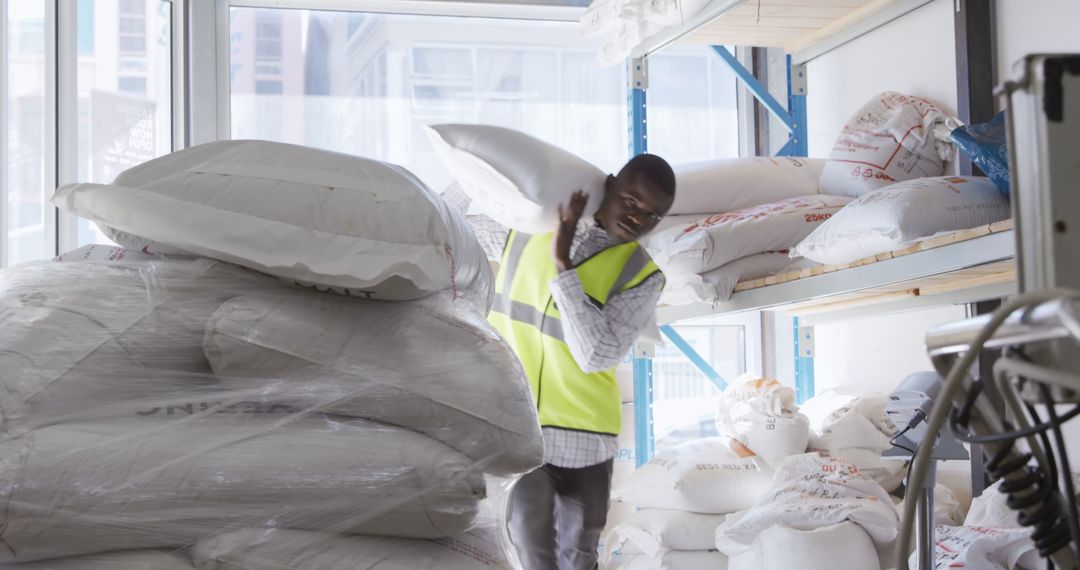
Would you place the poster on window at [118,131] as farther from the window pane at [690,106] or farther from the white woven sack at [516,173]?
the window pane at [690,106]

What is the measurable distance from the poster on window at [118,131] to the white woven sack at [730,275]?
193 centimetres

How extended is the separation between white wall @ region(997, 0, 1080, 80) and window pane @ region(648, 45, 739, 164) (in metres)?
1.87

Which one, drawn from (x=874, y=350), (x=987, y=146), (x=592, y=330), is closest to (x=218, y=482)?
(x=592, y=330)

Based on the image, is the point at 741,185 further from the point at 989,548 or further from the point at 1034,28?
the point at 989,548

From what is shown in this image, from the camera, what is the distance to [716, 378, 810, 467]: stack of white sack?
2.96 meters

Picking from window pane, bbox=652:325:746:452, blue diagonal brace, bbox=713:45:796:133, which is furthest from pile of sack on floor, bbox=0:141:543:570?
window pane, bbox=652:325:746:452

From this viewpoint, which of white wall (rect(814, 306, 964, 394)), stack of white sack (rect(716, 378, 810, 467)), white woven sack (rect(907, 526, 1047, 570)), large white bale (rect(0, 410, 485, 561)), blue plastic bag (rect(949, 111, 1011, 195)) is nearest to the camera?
large white bale (rect(0, 410, 485, 561))

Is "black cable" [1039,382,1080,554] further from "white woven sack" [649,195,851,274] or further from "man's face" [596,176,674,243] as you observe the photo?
"white woven sack" [649,195,851,274]

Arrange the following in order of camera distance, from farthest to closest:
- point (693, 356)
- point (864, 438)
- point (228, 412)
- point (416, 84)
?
point (416, 84) < point (693, 356) < point (864, 438) < point (228, 412)

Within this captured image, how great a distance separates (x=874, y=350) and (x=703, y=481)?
30.6 inches

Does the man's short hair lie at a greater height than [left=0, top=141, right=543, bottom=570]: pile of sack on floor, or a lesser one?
greater

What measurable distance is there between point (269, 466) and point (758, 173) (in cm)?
228

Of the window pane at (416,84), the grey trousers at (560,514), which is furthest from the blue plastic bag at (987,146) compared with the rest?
the window pane at (416,84)

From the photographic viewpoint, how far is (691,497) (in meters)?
2.95
